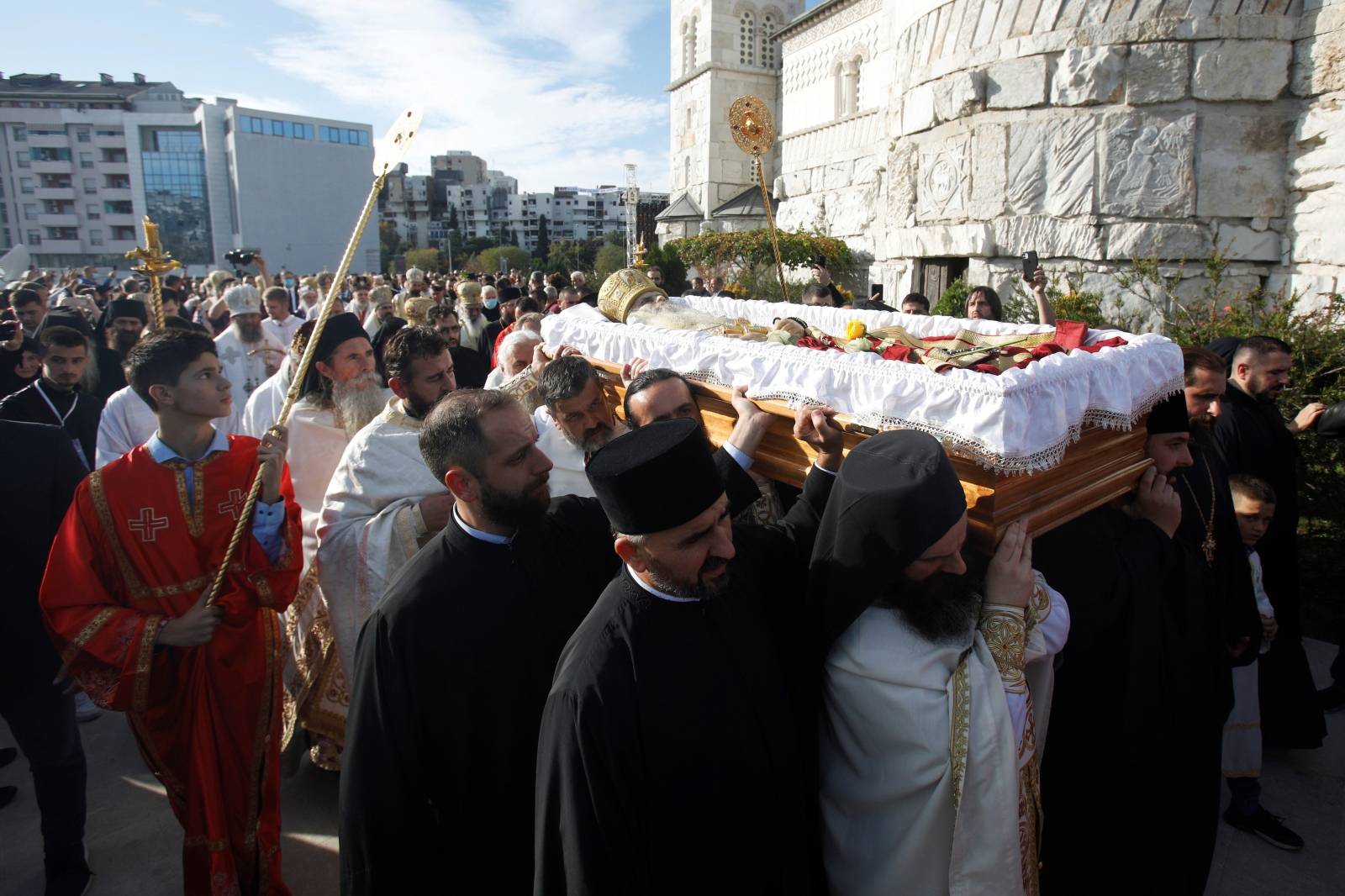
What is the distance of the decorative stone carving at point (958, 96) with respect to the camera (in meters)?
8.23

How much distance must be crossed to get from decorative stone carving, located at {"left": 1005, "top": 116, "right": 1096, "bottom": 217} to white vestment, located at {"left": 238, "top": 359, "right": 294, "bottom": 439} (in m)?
7.18

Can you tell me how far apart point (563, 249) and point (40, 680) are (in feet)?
131

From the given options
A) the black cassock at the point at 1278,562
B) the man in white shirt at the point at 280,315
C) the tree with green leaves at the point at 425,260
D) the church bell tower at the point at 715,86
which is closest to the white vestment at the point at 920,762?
the black cassock at the point at 1278,562

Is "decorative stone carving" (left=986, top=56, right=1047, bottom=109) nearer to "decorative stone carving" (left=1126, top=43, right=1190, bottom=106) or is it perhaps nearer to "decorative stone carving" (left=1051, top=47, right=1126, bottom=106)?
"decorative stone carving" (left=1051, top=47, right=1126, bottom=106)

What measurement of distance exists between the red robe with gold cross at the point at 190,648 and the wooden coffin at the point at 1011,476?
157cm

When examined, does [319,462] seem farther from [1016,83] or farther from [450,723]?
[1016,83]

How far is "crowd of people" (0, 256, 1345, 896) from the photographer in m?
1.62

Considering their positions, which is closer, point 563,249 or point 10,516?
point 10,516

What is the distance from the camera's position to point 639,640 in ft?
Answer: 5.21

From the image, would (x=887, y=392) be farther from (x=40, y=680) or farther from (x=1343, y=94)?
(x=1343, y=94)

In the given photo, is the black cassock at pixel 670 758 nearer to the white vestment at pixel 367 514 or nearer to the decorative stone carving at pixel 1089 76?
the white vestment at pixel 367 514

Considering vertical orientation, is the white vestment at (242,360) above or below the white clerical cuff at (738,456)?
above

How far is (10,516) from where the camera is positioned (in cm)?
287

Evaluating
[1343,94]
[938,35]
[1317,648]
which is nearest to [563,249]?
[938,35]
